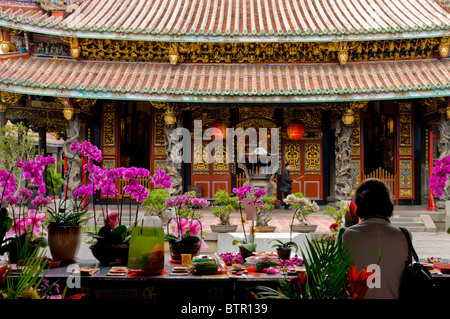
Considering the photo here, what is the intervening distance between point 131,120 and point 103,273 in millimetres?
11838

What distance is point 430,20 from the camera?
12031 mm

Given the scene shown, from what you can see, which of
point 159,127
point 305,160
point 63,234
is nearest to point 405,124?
point 305,160

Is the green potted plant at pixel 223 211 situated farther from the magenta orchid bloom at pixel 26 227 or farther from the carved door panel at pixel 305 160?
the magenta orchid bloom at pixel 26 227

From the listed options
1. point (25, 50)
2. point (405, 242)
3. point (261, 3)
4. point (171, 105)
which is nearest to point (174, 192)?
point (171, 105)

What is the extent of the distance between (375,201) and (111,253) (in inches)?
74.4

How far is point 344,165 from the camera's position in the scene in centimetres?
1181

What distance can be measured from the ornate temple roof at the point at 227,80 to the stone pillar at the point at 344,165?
38.6 inches

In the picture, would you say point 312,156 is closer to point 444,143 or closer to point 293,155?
point 293,155

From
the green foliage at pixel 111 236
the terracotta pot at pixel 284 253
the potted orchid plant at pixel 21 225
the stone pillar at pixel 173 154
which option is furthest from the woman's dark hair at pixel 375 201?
the stone pillar at pixel 173 154

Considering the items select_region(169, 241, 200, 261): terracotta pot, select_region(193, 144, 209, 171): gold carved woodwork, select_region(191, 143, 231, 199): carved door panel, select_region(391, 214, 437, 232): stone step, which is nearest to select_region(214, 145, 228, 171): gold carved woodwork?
select_region(191, 143, 231, 199): carved door panel

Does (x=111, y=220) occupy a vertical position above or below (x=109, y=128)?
below

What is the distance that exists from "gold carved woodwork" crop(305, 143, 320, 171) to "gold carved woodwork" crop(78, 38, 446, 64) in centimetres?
259

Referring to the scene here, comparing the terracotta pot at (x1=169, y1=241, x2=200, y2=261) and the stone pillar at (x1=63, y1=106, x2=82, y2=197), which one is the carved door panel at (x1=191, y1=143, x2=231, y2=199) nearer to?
the stone pillar at (x1=63, y1=106, x2=82, y2=197)

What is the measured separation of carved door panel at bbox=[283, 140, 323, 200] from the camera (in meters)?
14.0
